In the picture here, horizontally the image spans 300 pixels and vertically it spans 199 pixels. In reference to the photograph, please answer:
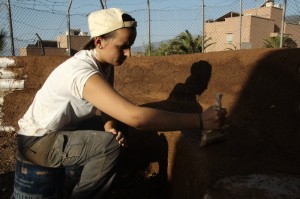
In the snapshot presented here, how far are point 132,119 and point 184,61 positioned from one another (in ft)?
9.04

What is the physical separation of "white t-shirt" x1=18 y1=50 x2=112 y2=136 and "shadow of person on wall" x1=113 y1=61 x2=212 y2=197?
1.10 meters

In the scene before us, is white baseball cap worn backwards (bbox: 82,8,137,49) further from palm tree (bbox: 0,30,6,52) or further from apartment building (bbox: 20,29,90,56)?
apartment building (bbox: 20,29,90,56)

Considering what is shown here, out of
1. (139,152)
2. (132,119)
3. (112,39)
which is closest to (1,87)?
(139,152)

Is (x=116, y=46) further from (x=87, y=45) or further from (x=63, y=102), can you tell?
(x=63, y=102)

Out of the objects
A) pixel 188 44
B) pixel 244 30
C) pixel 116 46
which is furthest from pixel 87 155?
pixel 244 30

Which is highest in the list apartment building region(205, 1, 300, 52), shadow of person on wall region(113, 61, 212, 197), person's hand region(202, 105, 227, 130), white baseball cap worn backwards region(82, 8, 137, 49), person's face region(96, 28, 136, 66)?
apartment building region(205, 1, 300, 52)

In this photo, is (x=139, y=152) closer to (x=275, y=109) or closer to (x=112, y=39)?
(x=275, y=109)

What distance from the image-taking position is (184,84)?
4188 mm

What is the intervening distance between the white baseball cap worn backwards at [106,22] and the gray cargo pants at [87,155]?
64 cm

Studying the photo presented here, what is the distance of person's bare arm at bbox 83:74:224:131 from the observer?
1728mm

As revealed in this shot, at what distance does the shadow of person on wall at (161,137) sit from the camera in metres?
3.47

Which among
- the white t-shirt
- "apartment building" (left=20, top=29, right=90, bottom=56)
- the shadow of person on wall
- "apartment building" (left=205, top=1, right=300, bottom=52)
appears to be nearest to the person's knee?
the white t-shirt

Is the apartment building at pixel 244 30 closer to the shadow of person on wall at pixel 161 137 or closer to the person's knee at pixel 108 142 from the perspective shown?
the shadow of person on wall at pixel 161 137

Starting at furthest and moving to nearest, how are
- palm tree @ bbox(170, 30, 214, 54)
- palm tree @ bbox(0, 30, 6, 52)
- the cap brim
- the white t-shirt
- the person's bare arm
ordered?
palm tree @ bbox(170, 30, 214, 54) < palm tree @ bbox(0, 30, 6, 52) < the cap brim < the white t-shirt < the person's bare arm
